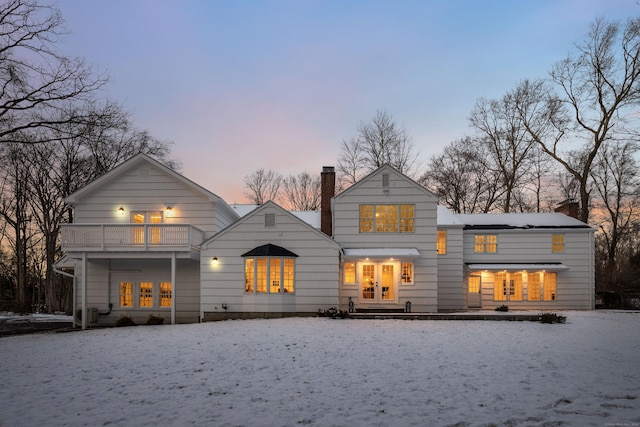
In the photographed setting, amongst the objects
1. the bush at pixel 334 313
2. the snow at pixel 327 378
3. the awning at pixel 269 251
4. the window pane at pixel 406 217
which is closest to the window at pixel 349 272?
the bush at pixel 334 313

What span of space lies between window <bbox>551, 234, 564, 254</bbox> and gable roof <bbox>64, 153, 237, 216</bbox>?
18645 millimetres

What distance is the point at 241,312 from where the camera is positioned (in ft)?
64.7

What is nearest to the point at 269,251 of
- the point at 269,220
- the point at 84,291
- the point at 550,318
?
the point at 269,220

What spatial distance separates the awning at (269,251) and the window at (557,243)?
15.6 meters

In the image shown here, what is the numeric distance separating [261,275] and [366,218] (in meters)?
5.74

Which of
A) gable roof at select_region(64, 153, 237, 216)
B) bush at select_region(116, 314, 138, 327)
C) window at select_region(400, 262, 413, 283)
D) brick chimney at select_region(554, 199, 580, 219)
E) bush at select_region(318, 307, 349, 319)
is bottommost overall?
bush at select_region(116, 314, 138, 327)

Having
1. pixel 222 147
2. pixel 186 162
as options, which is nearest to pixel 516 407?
pixel 186 162

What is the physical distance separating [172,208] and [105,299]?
5380 mm

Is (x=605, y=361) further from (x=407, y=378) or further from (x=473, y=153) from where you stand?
(x=473, y=153)

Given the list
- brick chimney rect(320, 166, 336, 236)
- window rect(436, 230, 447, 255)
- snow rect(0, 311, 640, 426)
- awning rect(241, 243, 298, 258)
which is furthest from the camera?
window rect(436, 230, 447, 255)

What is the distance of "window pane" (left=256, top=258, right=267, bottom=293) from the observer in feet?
65.2

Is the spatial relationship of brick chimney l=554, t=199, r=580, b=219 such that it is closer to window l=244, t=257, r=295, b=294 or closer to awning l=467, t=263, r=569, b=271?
awning l=467, t=263, r=569, b=271

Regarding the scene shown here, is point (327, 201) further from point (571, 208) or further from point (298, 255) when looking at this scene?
point (571, 208)

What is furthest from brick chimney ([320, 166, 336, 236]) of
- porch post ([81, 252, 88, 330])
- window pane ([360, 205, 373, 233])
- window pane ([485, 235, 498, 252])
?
porch post ([81, 252, 88, 330])
